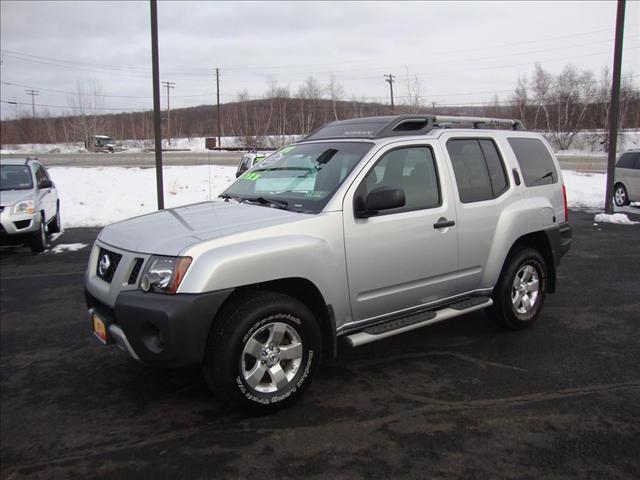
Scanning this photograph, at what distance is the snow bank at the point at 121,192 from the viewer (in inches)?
530

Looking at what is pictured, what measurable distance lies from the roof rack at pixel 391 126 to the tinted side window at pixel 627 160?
38.8 feet

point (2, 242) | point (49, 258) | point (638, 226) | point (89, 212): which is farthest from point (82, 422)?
point (638, 226)

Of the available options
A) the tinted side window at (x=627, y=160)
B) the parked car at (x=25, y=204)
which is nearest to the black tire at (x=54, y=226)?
the parked car at (x=25, y=204)

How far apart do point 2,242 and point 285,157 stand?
667cm

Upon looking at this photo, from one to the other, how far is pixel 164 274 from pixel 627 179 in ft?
49.9

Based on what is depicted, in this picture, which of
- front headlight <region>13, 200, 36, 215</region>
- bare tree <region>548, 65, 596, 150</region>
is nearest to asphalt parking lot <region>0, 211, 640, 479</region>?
front headlight <region>13, 200, 36, 215</region>

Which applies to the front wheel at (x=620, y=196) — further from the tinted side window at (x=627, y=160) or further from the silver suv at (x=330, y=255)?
the silver suv at (x=330, y=255)

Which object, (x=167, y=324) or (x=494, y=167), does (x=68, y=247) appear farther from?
(x=494, y=167)

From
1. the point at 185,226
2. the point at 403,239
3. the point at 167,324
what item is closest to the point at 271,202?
the point at 185,226

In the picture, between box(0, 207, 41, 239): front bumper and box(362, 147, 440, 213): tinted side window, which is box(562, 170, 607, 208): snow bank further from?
box(0, 207, 41, 239): front bumper

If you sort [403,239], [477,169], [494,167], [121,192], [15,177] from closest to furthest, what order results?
[403,239] < [477,169] < [494,167] < [15,177] < [121,192]

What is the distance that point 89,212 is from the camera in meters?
13.6

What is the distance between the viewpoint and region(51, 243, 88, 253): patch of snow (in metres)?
9.39

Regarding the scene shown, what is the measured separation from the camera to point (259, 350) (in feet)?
10.8
